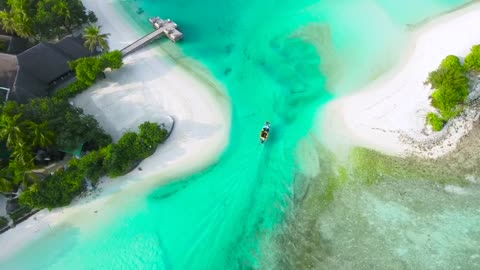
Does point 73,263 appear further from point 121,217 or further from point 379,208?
point 379,208

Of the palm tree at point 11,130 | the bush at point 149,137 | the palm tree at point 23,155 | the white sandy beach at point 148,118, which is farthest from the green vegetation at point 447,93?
the palm tree at point 11,130

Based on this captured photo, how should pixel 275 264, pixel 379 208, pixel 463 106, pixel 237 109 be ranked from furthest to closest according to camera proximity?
pixel 237 109 → pixel 463 106 → pixel 379 208 → pixel 275 264

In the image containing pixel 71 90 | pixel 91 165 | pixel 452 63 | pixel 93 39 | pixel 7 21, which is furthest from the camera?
pixel 93 39

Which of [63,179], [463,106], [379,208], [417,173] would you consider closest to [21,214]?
[63,179]

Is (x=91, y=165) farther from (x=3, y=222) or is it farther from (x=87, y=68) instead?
(x=87, y=68)

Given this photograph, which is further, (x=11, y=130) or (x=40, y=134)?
(x=40, y=134)

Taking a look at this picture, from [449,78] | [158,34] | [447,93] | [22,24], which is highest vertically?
[158,34]

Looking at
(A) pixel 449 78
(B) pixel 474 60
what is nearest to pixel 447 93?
(A) pixel 449 78
